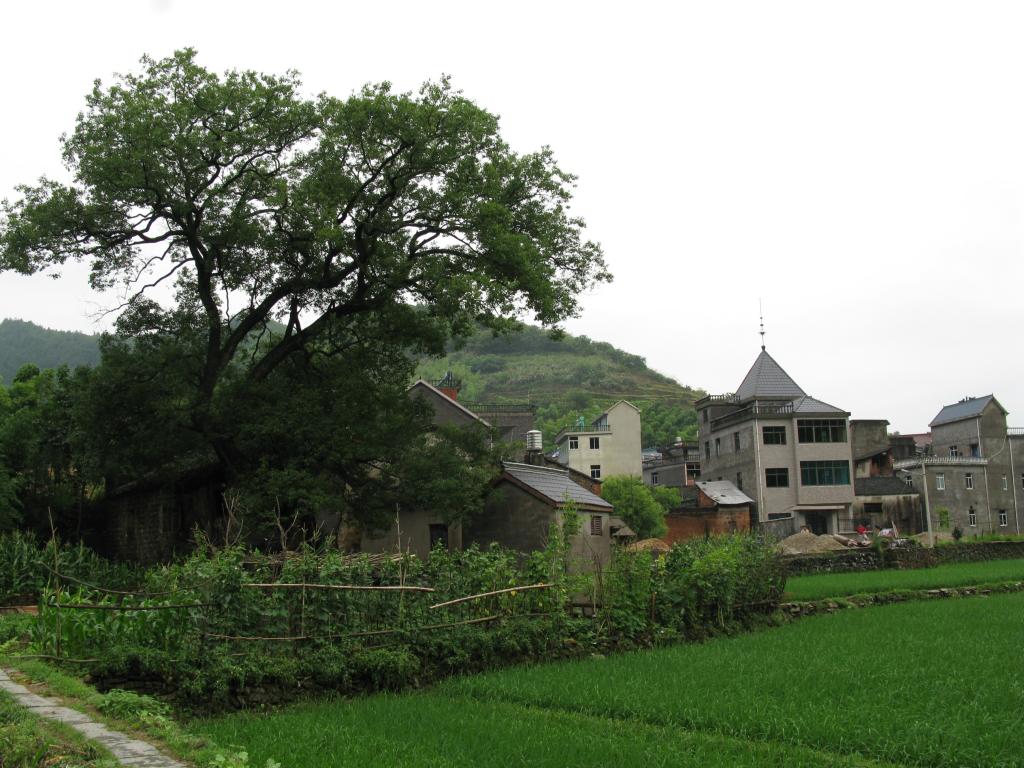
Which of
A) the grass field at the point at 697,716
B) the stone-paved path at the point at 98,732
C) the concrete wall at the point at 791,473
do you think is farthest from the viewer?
the concrete wall at the point at 791,473

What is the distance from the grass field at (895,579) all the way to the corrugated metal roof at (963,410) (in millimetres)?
26679

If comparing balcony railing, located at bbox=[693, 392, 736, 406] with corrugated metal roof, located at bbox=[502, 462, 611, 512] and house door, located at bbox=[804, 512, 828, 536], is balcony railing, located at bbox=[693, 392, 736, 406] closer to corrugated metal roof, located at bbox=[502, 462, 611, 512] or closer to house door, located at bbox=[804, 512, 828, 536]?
house door, located at bbox=[804, 512, 828, 536]

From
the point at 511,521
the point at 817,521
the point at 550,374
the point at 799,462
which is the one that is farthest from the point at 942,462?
the point at 550,374

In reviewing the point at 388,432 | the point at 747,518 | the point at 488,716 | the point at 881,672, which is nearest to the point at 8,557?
the point at 388,432

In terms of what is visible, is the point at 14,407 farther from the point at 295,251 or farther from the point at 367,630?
the point at 367,630

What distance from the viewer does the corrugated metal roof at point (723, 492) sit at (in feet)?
156

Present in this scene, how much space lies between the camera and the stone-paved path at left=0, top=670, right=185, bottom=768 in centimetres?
655

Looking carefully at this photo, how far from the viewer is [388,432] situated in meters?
23.7

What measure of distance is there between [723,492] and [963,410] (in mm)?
20032

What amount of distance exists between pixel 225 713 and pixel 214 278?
17429mm

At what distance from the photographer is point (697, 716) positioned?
961cm

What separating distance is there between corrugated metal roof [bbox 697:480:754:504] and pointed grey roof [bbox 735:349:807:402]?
488cm

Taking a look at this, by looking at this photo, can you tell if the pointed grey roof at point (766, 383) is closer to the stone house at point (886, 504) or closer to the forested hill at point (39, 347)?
the stone house at point (886, 504)

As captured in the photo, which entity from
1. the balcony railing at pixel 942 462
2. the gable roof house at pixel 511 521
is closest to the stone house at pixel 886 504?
the balcony railing at pixel 942 462
